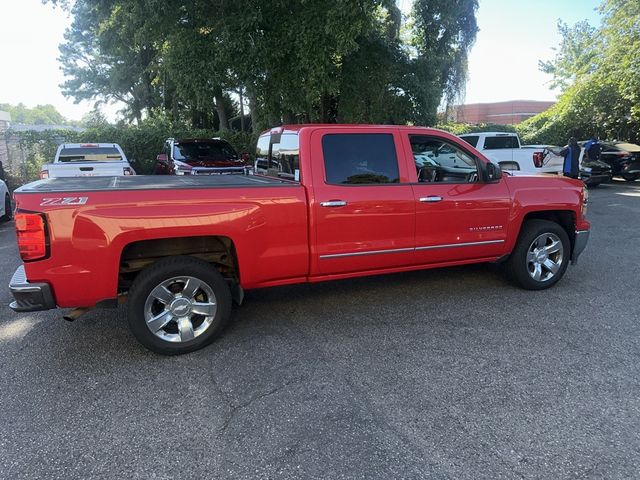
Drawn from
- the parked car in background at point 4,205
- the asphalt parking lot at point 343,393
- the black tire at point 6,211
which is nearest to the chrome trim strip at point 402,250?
the asphalt parking lot at point 343,393

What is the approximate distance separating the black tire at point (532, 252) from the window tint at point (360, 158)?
180cm

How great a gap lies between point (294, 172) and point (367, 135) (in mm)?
821

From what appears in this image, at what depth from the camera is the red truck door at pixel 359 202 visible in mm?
4266

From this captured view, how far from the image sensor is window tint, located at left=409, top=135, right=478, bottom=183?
4.79 meters

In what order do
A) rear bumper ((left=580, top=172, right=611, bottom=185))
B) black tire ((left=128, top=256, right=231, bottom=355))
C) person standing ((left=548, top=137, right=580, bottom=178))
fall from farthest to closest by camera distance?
rear bumper ((left=580, top=172, right=611, bottom=185)) < person standing ((left=548, top=137, right=580, bottom=178)) < black tire ((left=128, top=256, right=231, bottom=355))

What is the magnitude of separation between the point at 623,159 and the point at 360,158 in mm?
18218

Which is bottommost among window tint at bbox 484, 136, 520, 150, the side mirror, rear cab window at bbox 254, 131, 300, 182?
the side mirror

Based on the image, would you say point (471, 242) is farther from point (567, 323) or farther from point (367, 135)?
point (367, 135)

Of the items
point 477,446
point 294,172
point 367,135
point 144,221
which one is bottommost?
point 477,446

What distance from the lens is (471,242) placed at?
4.99m

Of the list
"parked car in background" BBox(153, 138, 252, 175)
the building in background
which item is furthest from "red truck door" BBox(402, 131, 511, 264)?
the building in background

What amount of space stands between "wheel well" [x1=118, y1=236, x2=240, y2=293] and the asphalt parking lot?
0.61 meters

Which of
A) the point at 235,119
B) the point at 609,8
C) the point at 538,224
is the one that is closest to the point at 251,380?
the point at 538,224

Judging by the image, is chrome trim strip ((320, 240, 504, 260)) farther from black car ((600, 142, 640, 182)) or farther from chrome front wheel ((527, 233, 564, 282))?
black car ((600, 142, 640, 182))
